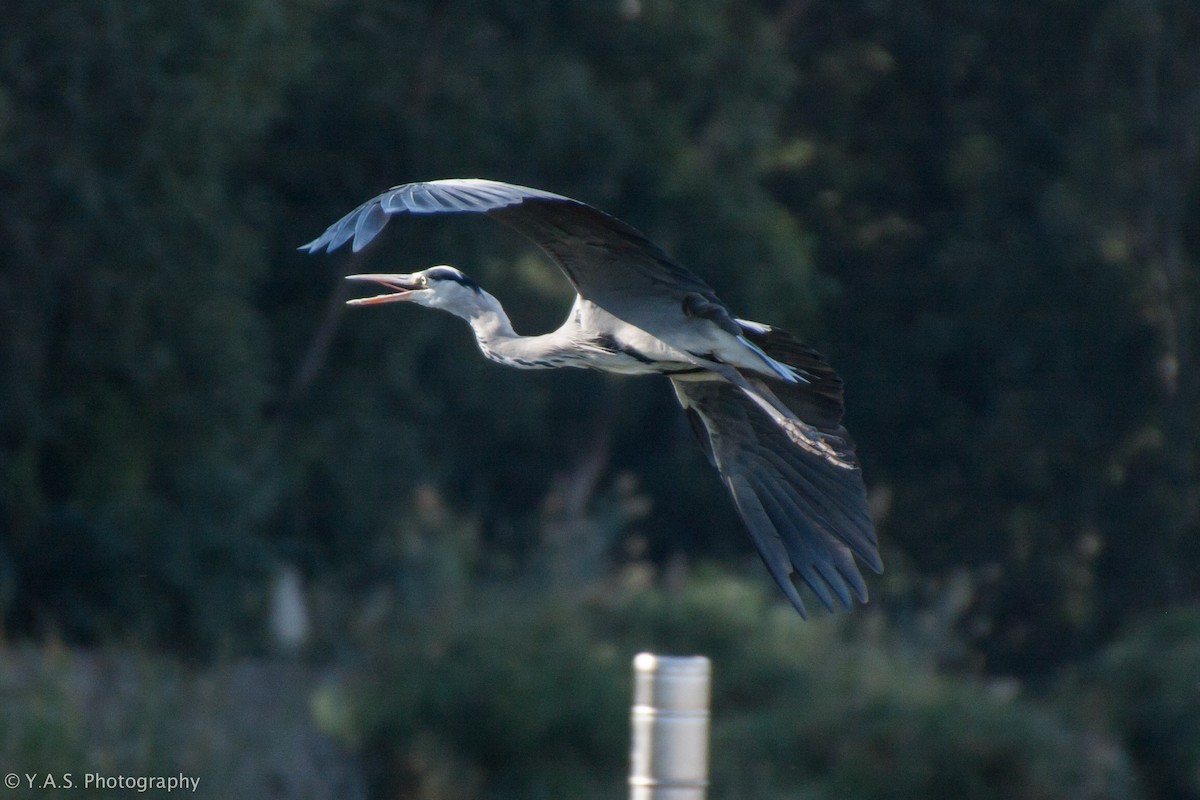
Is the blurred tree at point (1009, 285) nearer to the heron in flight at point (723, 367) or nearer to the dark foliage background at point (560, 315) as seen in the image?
the dark foliage background at point (560, 315)

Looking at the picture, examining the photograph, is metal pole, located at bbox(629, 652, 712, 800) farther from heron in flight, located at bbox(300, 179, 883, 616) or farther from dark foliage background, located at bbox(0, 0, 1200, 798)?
dark foliage background, located at bbox(0, 0, 1200, 798)

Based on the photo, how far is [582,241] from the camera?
5.82 metres

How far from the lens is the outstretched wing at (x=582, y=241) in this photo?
493 centimetres

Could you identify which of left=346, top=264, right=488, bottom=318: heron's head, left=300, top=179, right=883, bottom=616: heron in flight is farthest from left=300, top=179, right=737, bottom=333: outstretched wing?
left=346, top=264, right=488, bottom=318: heron's head

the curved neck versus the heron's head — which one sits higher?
the heron's head

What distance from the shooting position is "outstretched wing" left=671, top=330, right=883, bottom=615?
6266 millimetres

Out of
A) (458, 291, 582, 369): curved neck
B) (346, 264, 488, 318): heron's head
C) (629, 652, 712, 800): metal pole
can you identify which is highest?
(346, 264, 488, 318): heron's head

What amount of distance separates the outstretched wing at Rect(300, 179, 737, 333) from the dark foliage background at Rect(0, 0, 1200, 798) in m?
4.59

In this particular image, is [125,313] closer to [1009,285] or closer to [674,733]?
[1009,285]

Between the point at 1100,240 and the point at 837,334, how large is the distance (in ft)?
10.5

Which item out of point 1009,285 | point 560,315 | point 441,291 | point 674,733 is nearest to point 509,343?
point 441,291

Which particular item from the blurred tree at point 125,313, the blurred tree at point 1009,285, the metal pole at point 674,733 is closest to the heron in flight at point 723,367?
the metal pole at point 674,733

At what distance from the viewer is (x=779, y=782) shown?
10.5 meters

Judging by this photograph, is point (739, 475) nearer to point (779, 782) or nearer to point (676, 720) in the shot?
point (676, 720)
